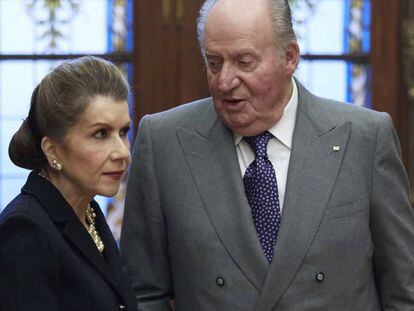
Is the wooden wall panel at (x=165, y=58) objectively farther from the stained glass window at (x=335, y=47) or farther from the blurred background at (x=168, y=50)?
the stained glass window at (x=335, y=47)

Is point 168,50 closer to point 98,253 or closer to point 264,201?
point 264,201

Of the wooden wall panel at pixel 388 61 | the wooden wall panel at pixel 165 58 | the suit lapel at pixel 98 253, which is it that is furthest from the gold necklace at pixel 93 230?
the wooden wall panel at pixel 388 61

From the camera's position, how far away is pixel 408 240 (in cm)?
288

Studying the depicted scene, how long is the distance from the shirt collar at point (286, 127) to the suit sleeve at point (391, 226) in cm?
23

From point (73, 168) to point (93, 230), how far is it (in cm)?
25

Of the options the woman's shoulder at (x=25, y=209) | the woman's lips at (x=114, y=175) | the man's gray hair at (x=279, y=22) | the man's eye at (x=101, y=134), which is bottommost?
the woman's shoulder at (x=25, y=209)

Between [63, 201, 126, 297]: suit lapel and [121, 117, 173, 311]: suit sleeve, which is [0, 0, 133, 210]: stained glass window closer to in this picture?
[121, 117, 173, 311]: suit sleeve

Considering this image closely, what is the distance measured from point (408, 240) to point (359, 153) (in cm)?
27

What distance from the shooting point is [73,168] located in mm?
2531

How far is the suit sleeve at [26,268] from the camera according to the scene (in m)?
2.29

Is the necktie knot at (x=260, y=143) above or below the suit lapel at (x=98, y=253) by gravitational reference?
above

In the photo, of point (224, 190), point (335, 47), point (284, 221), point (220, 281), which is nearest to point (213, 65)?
point (224, 190)

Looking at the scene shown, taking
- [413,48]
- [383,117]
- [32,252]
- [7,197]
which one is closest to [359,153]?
[383,117]

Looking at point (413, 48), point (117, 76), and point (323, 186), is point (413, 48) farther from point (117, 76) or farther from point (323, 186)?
point (117, 76)
